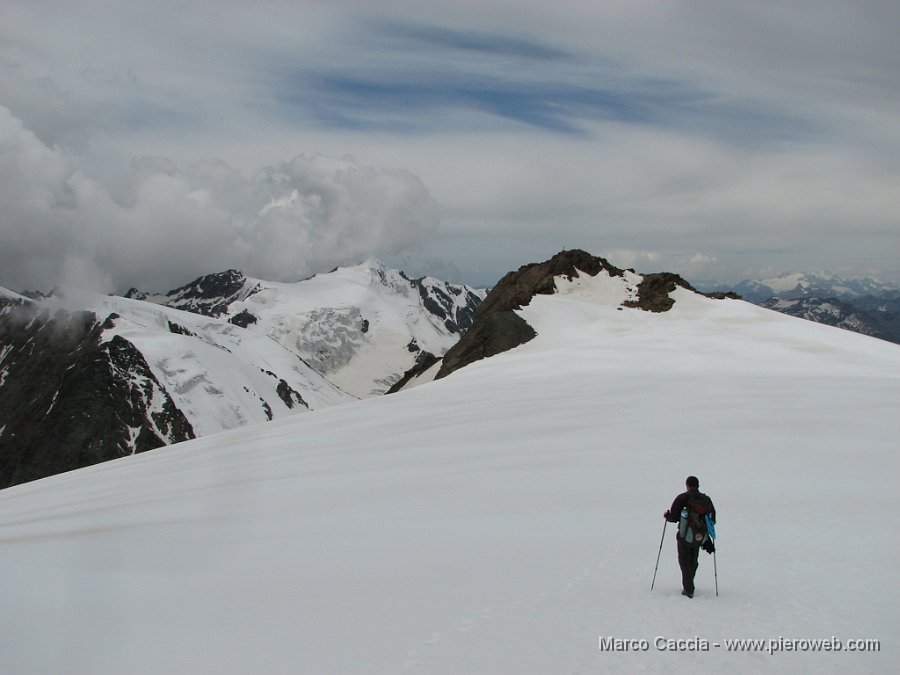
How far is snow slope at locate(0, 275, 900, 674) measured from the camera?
25.6ft

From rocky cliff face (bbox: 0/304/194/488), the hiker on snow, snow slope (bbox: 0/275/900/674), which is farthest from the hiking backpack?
rocky cliff face (bbox: 0/304/194/488)

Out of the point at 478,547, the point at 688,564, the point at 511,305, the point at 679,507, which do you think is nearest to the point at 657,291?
the point at 511,305

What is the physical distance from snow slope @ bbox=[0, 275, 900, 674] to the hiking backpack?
807 millimetres

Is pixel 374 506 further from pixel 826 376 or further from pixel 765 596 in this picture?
pixel 826 376

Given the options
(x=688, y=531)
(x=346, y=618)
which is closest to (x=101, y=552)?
(x=346, y=618)

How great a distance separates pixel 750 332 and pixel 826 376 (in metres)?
21.1

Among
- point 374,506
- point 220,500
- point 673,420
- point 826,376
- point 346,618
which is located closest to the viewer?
point 346,618

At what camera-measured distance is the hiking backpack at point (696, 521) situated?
9.46 metres

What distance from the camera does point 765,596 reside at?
922 cm

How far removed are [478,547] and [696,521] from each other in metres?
3.76

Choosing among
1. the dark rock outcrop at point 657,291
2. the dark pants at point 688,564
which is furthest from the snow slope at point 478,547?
the dark rock outcrop at point 657,291

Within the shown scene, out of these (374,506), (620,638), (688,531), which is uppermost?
(688,531)

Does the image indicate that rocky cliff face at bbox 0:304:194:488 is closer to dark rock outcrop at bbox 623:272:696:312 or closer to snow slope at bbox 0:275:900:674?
dark rock outcrop at bbox 623:272:696:312

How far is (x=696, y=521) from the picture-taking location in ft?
31.1
